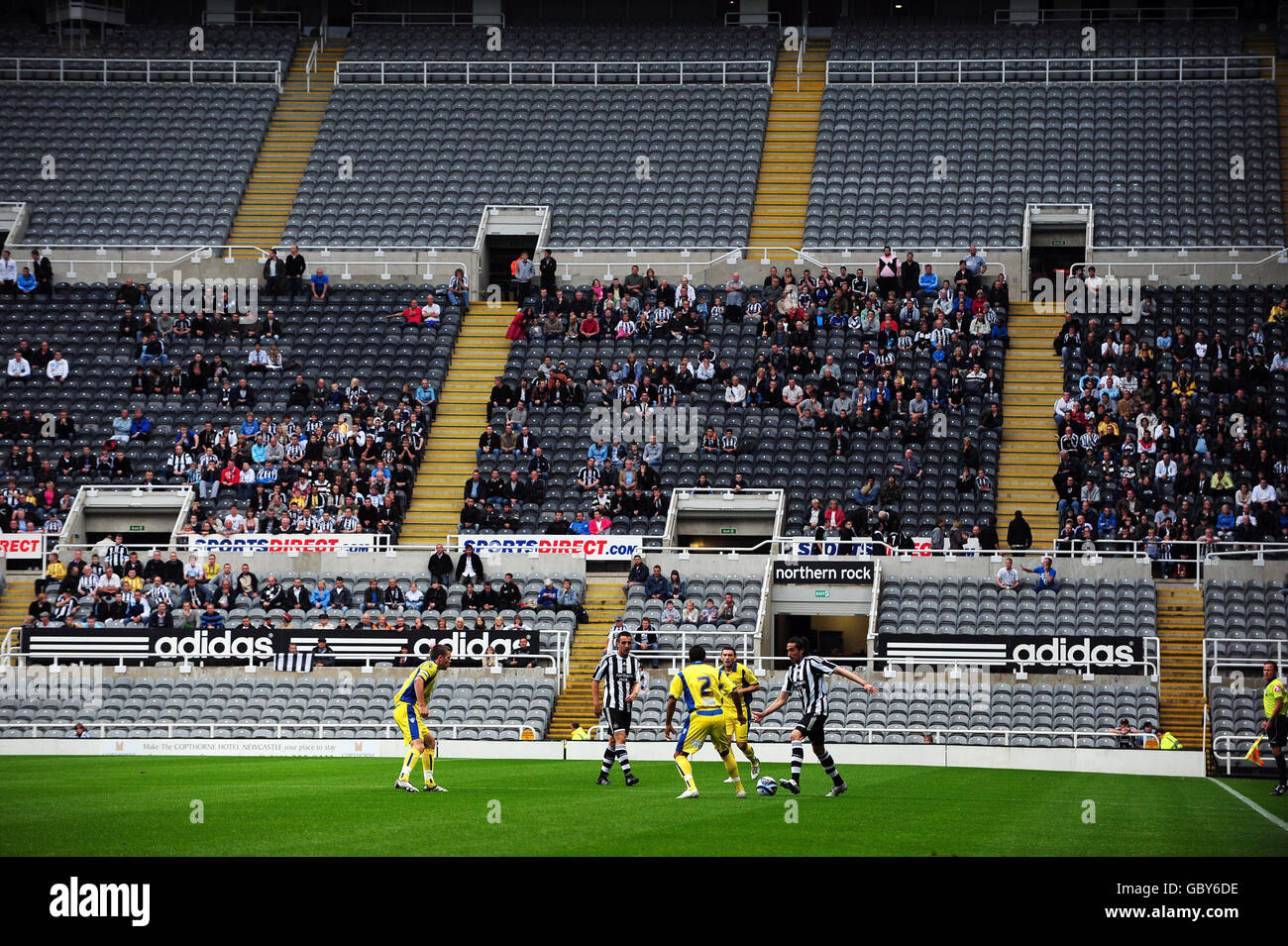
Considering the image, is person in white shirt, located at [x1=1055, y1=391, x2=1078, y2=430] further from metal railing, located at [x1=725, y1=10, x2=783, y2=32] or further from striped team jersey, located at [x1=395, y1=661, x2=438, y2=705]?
striped team jersey, located at [x1=395, y1=661, x2=438, y2=705]

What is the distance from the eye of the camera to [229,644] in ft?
106

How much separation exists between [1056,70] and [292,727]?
29.8 m

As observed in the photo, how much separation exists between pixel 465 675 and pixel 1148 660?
39.6 ft

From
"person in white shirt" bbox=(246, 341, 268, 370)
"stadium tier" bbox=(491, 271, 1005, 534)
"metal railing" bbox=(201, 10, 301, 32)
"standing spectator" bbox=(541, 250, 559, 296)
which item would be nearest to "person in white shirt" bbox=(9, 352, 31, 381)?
"person in white shirt" bbox=(246, 341, 268, 370)

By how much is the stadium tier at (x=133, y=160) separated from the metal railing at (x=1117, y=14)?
21.9 meters

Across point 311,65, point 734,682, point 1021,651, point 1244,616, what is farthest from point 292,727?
point 311,65

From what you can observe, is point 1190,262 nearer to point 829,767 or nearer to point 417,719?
point 829,767

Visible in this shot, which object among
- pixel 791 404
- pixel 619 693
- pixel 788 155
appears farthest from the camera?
pixel 788 155

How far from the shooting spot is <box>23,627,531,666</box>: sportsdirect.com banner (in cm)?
3198

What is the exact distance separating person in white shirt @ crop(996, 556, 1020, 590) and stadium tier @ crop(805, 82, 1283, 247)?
43.6ft

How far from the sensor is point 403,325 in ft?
141

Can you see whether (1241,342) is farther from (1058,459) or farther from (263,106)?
(263,106)
